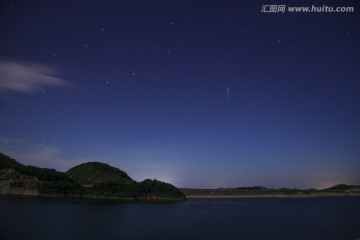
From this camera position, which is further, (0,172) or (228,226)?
(0,172)

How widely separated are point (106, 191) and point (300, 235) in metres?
115

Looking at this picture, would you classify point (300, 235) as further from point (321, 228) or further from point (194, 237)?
point (194, 237)

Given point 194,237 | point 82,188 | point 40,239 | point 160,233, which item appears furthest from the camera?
point 82,188

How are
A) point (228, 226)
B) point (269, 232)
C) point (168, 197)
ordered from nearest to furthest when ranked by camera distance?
point (269, 232) → point (228, 226) → point (168, 197)

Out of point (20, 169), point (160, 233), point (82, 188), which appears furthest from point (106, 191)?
point (160, 233)

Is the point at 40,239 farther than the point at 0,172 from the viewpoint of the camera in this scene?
No

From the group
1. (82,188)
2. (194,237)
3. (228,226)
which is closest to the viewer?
(194,237)

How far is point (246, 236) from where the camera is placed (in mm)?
57500

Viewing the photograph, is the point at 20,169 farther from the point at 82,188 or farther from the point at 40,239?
the point at 40,239

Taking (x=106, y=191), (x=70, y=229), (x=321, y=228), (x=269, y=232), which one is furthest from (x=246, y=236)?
(x=106, y=191)

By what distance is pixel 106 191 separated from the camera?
159500 mm

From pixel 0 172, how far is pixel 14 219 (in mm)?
109229

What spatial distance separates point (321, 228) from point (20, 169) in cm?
14806

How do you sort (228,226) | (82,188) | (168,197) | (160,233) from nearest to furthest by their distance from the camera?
(160,233) < (228,226) < (82,188) < (168,197)
